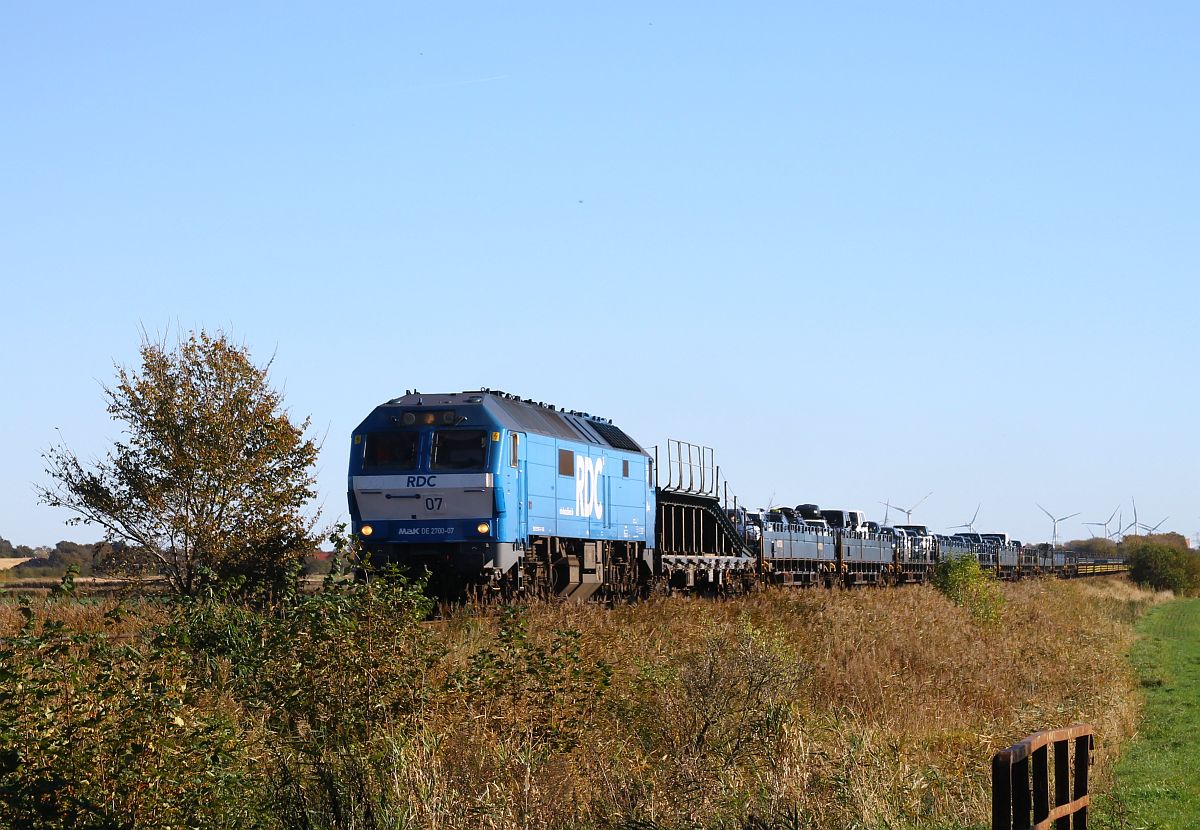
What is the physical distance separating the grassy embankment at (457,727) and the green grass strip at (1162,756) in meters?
0.71

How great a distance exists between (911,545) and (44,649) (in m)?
57.8

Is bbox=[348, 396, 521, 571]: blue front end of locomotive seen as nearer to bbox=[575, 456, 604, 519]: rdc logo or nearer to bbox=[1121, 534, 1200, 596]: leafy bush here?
bbox=[575, 456, 604, 519]: rdc logo

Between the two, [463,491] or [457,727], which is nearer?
[457,727]

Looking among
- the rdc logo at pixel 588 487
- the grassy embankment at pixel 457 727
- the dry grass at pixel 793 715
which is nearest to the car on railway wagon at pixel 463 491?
the rdc logo at pixel 588 487

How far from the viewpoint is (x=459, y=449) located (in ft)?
86.4

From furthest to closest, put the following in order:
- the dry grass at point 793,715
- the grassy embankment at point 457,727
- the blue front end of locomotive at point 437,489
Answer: the blue front end of locomotive at point 437,489 < the dry grass at point 793,715 < the grassy embankment at point 457,727

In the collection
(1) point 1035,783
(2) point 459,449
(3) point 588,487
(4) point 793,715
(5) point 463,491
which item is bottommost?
(4) point 793,715

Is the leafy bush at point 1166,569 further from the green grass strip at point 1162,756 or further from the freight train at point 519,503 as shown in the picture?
the freight train at point 519,503

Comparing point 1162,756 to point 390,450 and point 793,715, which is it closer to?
point 793,715

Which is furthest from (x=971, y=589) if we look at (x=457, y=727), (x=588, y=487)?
(x=457, y=727)

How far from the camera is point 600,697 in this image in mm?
17094

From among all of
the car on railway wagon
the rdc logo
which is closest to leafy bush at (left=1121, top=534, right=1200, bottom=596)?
the rdc logo

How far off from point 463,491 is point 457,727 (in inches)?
446

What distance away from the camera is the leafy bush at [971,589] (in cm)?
4056
